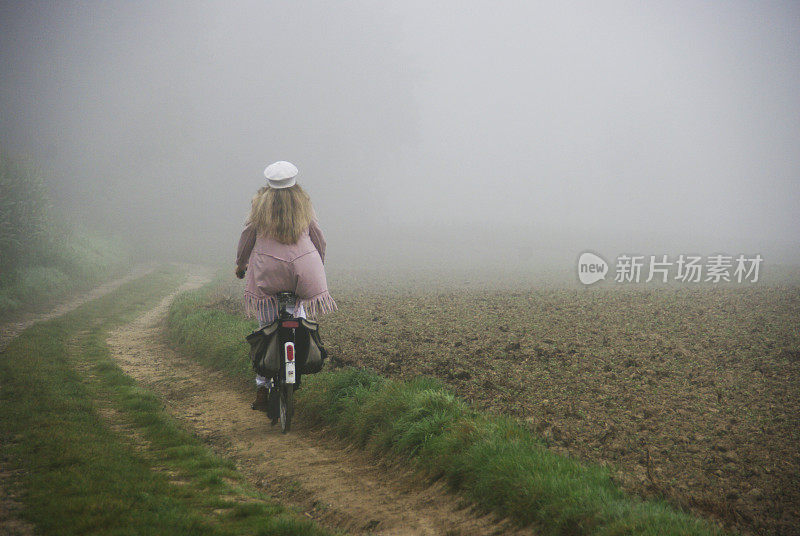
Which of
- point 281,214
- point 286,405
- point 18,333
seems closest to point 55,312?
point 18,333

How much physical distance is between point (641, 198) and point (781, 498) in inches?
4068

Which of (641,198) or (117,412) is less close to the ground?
(641,198)

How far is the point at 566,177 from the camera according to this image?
A: 11562cm

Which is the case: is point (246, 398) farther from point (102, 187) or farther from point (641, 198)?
point (641, 198)

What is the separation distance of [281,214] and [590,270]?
2714cm

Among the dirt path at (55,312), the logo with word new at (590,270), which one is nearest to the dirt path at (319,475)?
the dirt path at (55,312)

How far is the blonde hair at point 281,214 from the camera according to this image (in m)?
7.08

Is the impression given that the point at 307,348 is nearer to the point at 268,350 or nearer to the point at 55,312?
the point at 268,350

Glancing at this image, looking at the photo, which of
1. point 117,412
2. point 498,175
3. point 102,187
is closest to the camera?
point 117,412

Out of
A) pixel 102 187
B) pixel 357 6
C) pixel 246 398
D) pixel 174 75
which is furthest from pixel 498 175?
pixel 246 398

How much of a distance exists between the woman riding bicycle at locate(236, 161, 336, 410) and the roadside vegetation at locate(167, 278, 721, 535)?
5.26 ft

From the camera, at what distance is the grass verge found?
4.80 meters

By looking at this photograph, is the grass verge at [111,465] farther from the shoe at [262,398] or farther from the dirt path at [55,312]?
the dirt path at [55,312]

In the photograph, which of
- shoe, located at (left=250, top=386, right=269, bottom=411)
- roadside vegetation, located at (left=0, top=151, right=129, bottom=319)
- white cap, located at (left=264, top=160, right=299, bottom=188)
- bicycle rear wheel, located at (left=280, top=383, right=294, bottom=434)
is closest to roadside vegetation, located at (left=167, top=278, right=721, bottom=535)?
bicycle rear wheel, located at (left=280, top=383, right=294, bottom=434)
